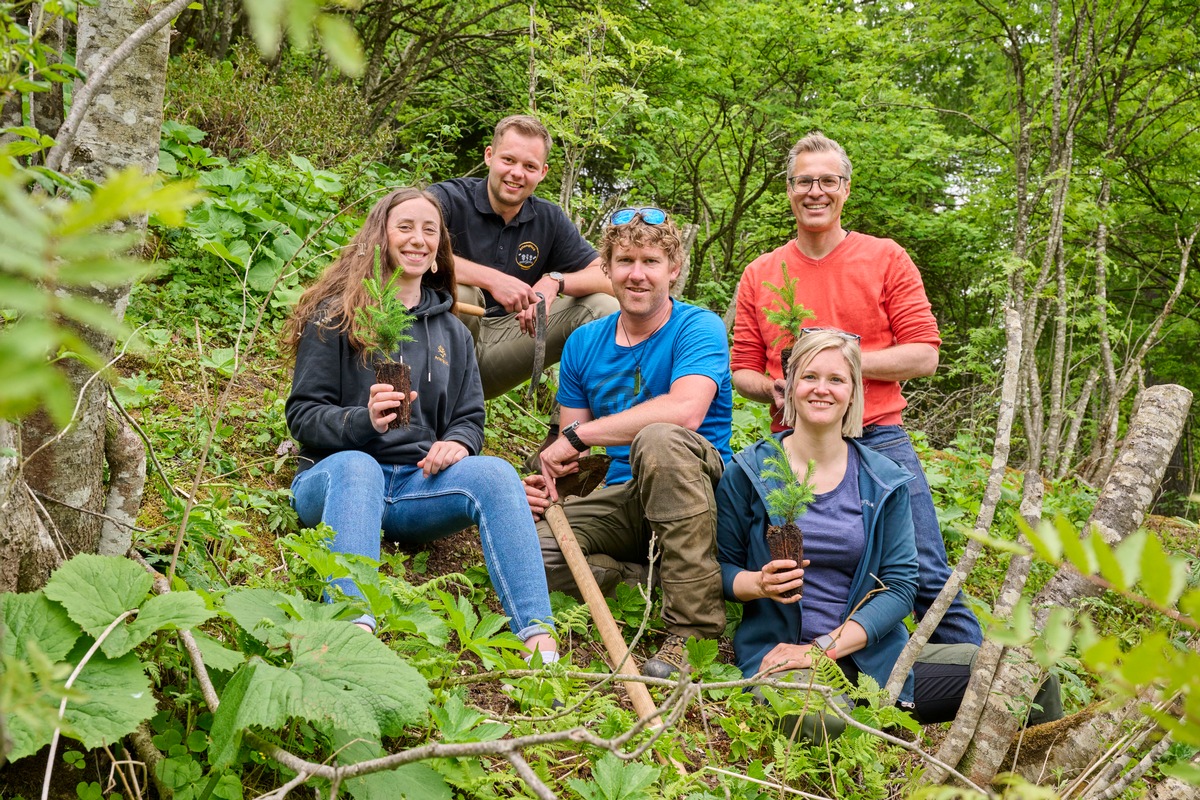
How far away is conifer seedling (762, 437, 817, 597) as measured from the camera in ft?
9.43

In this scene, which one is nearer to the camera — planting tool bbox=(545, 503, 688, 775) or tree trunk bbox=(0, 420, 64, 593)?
tree trunk bbox=(0, 420, 64, 593)

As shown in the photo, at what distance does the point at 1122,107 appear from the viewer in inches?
303

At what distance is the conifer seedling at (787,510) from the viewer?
2.87 metres

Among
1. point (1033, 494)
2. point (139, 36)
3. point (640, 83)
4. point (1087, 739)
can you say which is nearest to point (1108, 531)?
point (1033, 494)

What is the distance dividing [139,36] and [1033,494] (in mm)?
2435

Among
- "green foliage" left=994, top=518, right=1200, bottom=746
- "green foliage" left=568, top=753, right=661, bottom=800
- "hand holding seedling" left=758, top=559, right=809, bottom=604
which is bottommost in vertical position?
"green foliage" left=568, top=753, right=661, bottom=800

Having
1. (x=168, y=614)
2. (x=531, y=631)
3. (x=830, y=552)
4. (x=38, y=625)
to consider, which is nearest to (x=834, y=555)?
(x=830, y=552)

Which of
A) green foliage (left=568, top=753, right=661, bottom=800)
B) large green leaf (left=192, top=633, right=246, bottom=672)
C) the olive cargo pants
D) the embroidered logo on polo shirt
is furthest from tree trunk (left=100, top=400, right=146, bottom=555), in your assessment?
the embroidered logo on polo shirt

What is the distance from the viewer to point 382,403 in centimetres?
298

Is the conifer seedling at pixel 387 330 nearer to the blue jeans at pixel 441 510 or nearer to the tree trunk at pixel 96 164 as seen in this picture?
the blue jeans at pixel 441 510

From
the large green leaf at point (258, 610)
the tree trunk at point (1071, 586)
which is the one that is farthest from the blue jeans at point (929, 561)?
the large green leaf at point (258, 610)

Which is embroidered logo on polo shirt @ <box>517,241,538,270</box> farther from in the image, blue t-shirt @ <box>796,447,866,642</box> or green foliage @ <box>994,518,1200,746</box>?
green foliage @ <box>994,518,1200,746</box>

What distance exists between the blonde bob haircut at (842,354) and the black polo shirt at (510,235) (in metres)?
1.76

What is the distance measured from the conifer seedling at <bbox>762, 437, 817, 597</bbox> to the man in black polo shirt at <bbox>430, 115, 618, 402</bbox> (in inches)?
70.1
